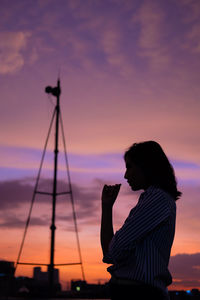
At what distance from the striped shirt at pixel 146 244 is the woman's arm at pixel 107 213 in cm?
12

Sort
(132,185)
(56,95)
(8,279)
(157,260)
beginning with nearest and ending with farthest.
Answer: (157,260) → (132,185) → (8,279) → (56,95)

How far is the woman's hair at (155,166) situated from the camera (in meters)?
2.23

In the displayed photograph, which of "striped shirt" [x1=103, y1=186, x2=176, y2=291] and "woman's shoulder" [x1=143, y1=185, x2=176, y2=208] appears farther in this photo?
"woman's shoulder" [x1=143, y1=185, x2=176, y2=208]

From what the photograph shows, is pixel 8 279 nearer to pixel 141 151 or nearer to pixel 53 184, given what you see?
pixel 53 184

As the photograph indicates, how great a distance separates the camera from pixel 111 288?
6.60 ft

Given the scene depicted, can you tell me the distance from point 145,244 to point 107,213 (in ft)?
1.06

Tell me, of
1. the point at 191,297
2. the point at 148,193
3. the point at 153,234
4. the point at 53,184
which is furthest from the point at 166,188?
the point at 53,184

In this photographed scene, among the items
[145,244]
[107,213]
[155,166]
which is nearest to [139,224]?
[145,244]

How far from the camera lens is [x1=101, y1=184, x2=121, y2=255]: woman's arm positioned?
2.17m

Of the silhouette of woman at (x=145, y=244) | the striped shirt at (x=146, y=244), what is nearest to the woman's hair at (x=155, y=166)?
the silhouette of woman at (x=145, y=244)

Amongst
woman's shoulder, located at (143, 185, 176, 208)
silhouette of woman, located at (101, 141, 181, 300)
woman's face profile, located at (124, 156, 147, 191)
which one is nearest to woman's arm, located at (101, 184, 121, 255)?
silhouette of woman, located at (101, 141, 181, 300)

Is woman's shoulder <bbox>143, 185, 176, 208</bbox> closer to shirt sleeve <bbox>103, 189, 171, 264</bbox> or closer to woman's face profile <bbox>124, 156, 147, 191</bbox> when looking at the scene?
shirt sleeve <bbox>103, 189, 171, 264</bbox>

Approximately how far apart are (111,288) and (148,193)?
53cm

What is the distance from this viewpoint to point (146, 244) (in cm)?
198
